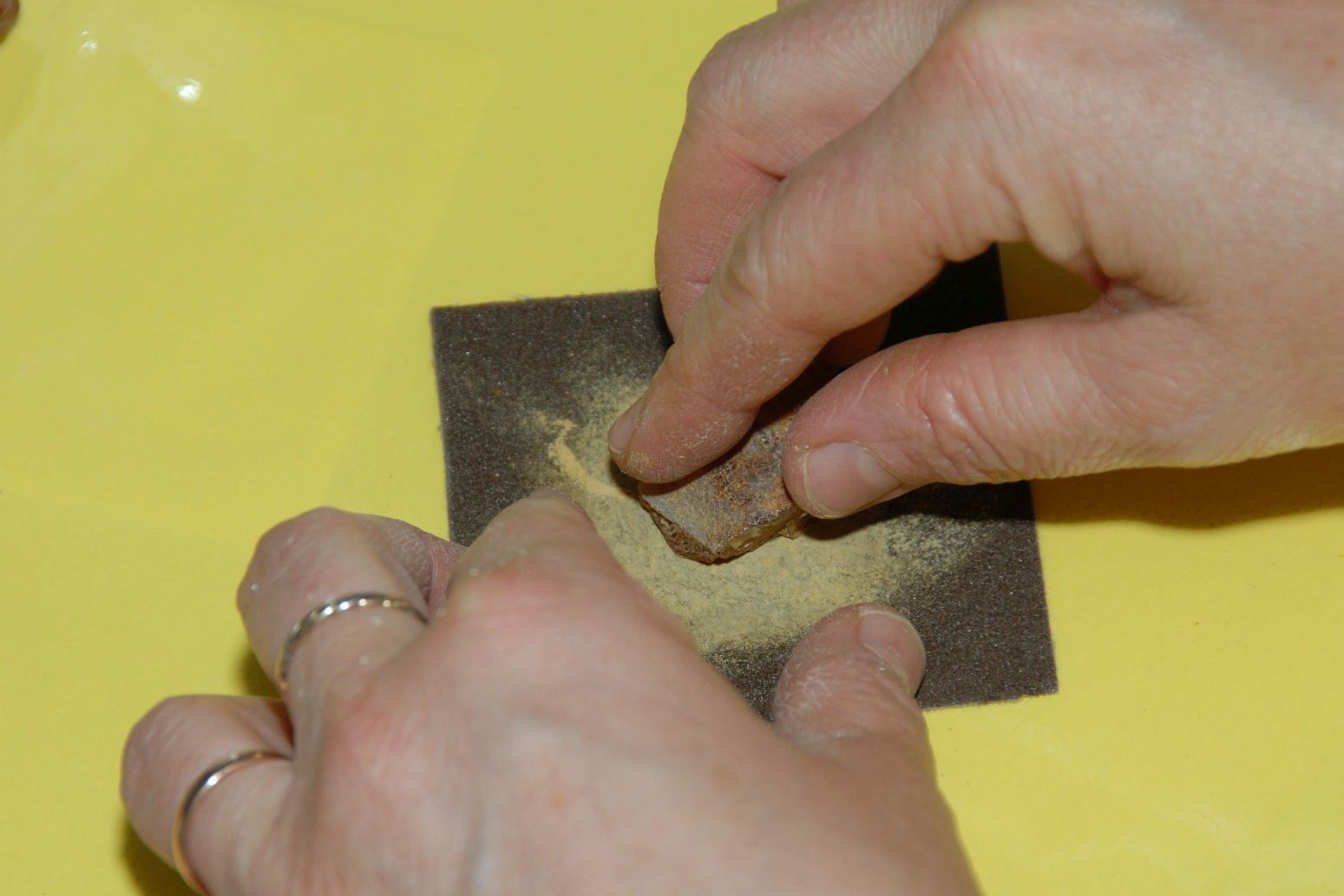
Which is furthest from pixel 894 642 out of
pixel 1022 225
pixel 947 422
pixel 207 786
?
pixel 207 786

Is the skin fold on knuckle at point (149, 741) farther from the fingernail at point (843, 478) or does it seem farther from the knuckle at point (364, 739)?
the fingernail at point (843, 478)

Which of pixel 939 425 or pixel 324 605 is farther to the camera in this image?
pixel 939 425

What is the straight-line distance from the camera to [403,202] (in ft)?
6.48

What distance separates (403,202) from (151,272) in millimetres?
405

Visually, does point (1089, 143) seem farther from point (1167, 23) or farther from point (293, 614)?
point (293, 614)

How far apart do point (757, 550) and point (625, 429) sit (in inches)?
10.8

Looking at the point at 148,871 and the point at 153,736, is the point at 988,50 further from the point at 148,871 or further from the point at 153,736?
the point at 148,871

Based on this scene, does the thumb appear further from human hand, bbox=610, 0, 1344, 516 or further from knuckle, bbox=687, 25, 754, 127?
knuckle, bbox=687, 25, 754, 127

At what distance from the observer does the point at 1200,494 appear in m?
1.83

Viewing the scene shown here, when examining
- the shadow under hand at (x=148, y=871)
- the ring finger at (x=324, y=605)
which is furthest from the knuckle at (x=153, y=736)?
the shadow under hand at (x=148, y=871)

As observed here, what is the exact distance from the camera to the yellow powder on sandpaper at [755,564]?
5.72ft

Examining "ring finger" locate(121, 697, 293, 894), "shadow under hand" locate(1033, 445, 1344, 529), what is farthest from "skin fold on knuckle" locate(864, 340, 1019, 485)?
"ring finger" locate(121, 697, 293, 894)

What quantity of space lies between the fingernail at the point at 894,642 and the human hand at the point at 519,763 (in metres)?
0.27

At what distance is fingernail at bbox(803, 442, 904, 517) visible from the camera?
158cm
